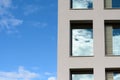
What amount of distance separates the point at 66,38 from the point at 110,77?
141 inches

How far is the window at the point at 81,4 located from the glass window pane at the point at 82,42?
57.3 inches

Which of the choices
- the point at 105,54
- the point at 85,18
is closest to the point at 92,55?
the point at 105,54

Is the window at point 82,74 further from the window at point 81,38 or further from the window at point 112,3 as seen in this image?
the window at point 112,3

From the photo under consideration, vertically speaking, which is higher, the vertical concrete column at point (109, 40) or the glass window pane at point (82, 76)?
the vertical concrete column at point (109, 40)

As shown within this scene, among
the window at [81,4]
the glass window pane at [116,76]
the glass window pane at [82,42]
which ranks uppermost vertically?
the window at [81,4]

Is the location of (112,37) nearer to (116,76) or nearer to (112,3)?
(112,3)

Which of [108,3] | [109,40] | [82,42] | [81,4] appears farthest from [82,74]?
[108,3]

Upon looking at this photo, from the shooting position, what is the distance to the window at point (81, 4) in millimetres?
26703

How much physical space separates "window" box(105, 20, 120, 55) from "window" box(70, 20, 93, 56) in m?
1.04

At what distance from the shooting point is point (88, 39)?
26531 mm

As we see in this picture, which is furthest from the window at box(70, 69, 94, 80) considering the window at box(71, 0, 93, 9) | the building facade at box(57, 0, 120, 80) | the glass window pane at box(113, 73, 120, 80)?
the window at box(71, 0, 93, 9)

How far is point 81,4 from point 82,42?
2.41m

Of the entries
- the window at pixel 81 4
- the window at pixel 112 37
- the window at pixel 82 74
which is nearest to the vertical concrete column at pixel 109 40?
the window at pixel 112 37

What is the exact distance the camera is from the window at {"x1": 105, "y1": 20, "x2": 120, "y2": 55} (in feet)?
85.8
